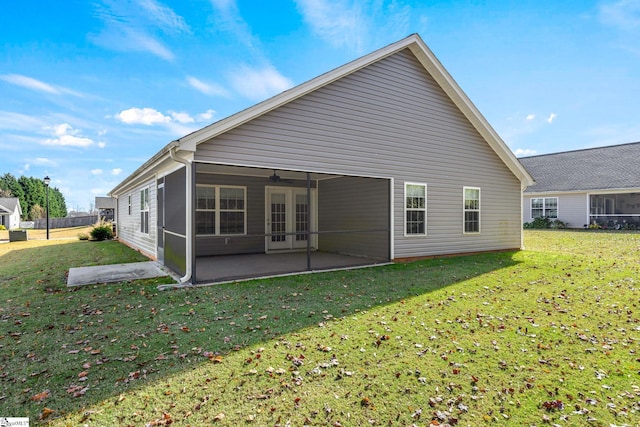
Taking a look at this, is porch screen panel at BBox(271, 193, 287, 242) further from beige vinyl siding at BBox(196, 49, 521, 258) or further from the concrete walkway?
beige vinyl siding at BBox(196, 49, 521, 258)

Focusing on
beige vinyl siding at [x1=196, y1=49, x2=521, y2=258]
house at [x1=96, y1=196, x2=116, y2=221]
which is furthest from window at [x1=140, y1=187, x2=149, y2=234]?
house at [x1=96, y1=196, x2=116, y2=221]

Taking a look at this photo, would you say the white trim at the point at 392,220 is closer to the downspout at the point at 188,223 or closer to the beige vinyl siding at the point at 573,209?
the downspout at the point at 188,223

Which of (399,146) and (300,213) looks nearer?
(399,146)

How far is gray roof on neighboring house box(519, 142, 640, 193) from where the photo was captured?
20203 millimetres

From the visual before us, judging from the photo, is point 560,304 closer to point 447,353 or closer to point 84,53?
point 447,353

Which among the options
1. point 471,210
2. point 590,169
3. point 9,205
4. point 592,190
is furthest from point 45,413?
point 9,205

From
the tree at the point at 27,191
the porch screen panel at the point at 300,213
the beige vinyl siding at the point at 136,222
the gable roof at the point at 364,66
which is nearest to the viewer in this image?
the gable roof at the point at 364,66

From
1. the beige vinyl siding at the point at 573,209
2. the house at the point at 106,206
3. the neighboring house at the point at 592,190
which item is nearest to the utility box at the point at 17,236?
the house at the point at 106,206

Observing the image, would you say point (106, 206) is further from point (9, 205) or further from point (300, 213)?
point (300, 213)

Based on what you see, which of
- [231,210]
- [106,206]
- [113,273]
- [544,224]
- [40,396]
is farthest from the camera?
[106,206]

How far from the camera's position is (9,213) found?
3975 cm

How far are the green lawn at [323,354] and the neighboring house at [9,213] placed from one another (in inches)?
1764

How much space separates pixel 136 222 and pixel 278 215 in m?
5.61

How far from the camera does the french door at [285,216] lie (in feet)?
40.2
